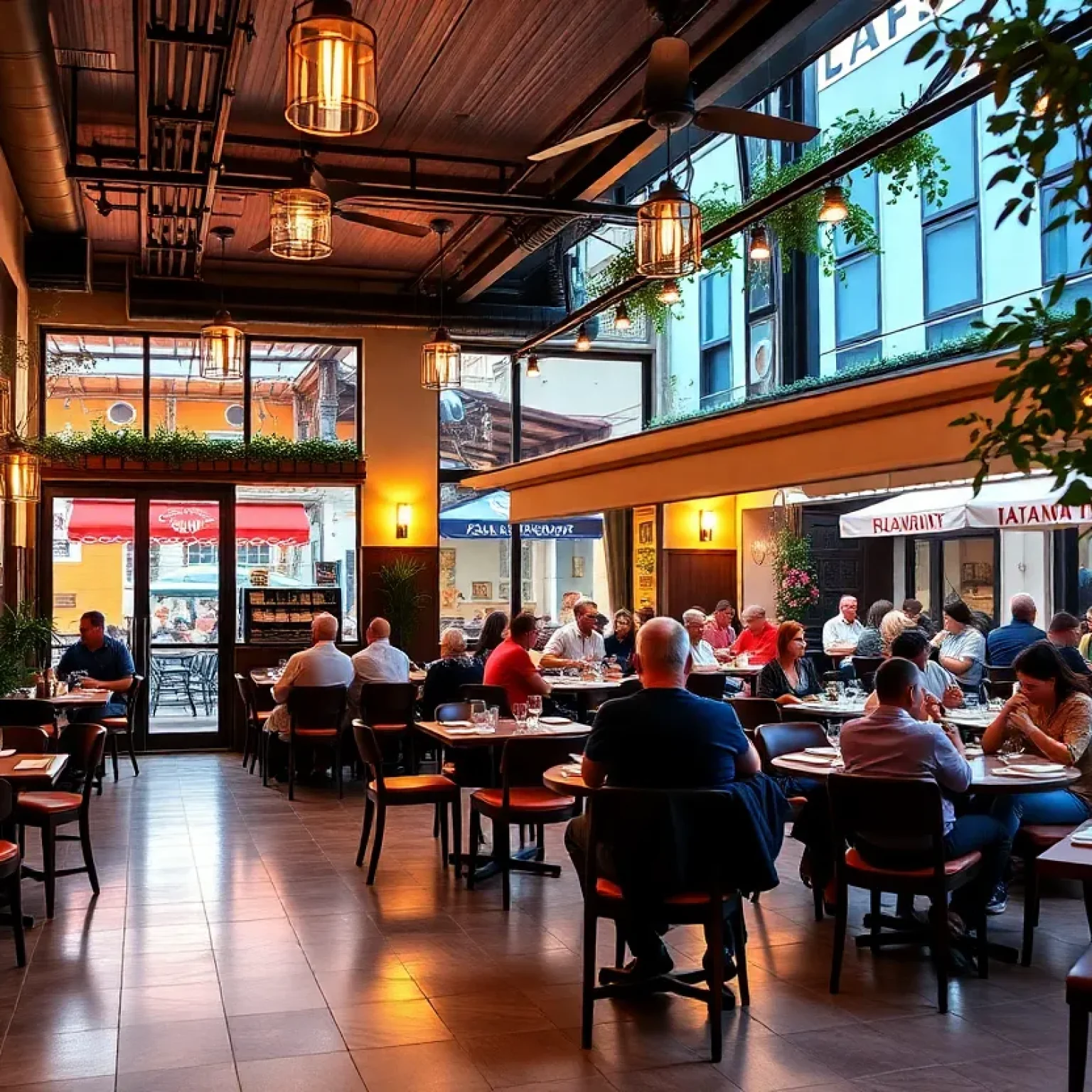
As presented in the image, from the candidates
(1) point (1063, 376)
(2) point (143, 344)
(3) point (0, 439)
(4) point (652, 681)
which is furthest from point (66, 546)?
(1) point (1063, 376)

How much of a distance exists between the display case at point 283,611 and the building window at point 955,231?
21.8 feet

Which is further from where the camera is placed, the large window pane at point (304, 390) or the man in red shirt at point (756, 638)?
the large window pane at point (304, 390)

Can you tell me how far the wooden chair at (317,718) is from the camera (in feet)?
30.5

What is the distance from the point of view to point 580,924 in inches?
227

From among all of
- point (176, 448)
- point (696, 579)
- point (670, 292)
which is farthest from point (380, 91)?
point (696, 579)

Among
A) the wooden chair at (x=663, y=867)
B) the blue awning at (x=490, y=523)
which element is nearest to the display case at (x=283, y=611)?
the blue awning at (x=490, y=523)

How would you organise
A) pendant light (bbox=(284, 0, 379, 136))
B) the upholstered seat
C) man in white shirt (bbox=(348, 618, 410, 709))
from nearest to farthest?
pendant light (bbox=(284, 0, 379, 136))
the upholstered seat
man in white shirt (bbox=(348, 618, 410, 709))

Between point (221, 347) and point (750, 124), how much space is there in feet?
16.5

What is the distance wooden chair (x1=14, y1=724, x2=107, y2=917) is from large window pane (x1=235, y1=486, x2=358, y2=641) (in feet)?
19.7

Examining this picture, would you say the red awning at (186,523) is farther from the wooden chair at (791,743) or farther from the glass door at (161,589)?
the wooden chair at (791,743)

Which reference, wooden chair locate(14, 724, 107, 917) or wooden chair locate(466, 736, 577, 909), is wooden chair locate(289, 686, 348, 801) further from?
wooden chair locate(466, 736, 577, 909)

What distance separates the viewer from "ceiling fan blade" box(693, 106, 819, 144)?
515 centimetres

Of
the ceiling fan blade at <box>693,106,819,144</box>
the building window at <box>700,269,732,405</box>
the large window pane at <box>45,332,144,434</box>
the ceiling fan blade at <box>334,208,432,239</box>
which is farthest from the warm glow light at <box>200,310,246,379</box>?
the building window at <box>700,269,732,405</box>

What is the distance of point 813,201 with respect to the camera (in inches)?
442
